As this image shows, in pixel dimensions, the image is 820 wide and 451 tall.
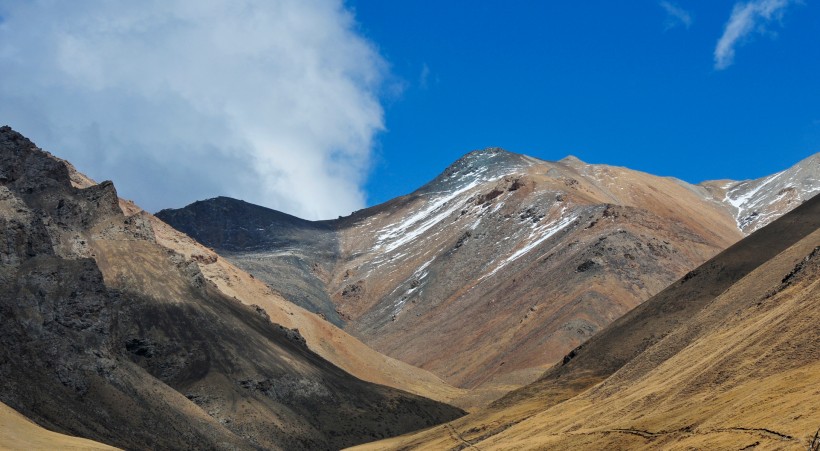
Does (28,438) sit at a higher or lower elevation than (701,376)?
lower

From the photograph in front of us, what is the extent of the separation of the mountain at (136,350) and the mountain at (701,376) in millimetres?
18044

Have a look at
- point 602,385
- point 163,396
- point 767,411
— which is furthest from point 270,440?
point 767,411

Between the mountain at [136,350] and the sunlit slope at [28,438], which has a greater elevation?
the mountain at [136,350]

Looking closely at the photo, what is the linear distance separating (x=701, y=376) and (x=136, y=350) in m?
88.8

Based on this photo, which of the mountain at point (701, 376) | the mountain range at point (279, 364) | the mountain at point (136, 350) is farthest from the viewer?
the mountain at point (136, 350)

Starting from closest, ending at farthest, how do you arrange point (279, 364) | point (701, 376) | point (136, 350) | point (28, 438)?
point (28, 438)
point (701, 376)
point (136, 350)
point (279, 364)

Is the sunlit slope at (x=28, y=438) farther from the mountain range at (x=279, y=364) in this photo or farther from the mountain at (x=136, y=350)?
the mountain at (x=136, y=350)

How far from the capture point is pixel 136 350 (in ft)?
512

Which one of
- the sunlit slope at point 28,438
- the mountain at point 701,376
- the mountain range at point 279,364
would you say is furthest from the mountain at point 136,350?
the mountain at point 701,376

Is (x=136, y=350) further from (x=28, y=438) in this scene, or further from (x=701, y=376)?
(x=701, y=376)

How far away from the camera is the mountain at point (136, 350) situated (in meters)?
118

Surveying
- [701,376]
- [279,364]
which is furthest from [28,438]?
[279,364]

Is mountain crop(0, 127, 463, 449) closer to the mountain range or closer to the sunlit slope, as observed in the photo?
the mountain range

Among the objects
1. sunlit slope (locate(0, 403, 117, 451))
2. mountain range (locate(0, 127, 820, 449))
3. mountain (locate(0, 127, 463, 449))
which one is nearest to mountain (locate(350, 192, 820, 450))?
mountain range (locate(0, 127, 820, 449))
